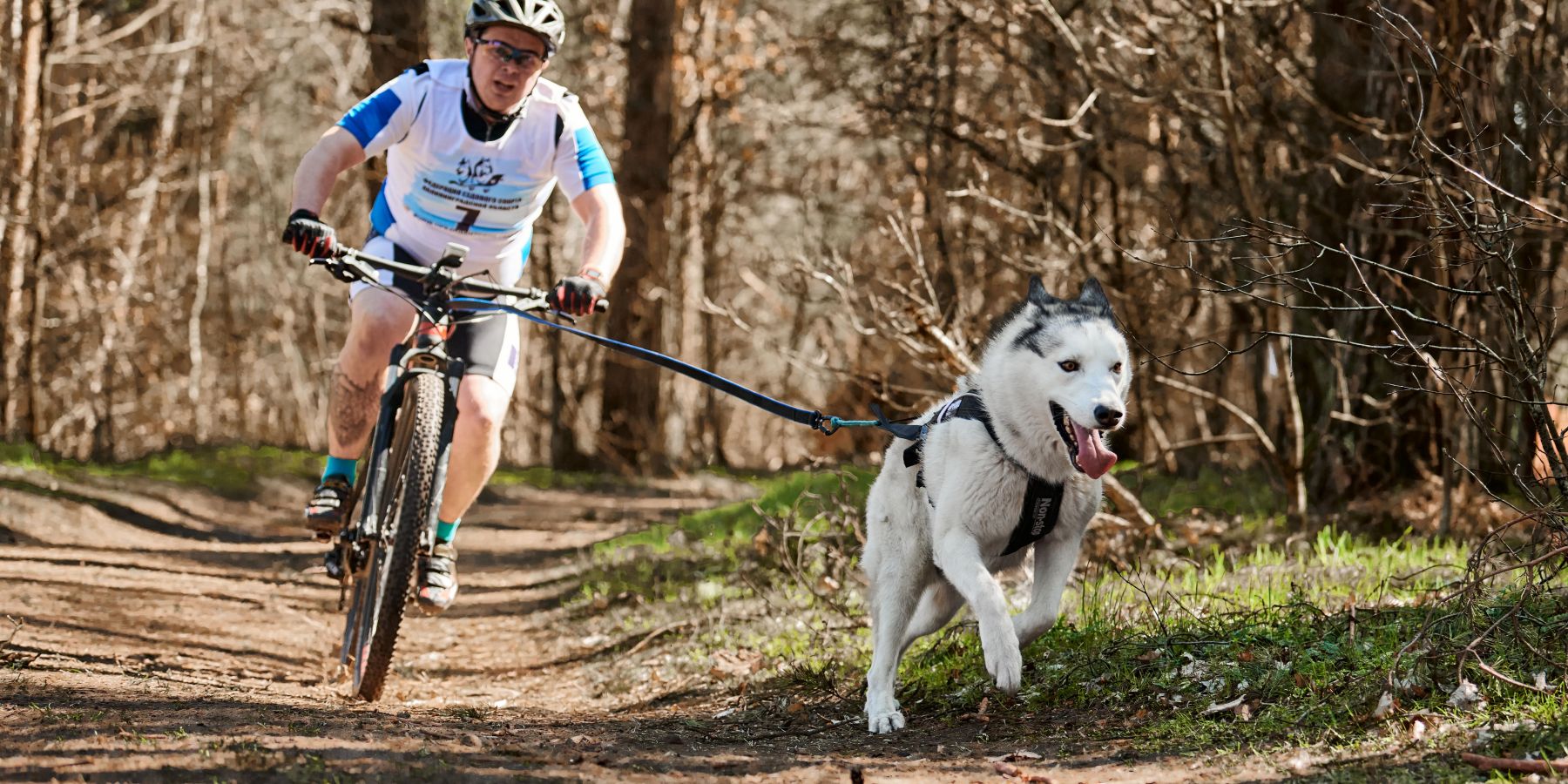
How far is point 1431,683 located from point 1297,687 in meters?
0.35

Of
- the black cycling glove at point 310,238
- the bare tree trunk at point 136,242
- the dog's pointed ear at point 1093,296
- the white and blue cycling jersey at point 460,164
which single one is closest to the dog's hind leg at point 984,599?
the dog's pointed ear at point 1093,296

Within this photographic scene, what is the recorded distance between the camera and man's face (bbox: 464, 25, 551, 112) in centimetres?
495

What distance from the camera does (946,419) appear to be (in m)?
4.46

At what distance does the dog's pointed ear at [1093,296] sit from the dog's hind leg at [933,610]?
106 centimetres

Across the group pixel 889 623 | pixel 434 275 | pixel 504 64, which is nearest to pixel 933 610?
pixel 889 623

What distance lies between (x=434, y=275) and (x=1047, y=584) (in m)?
2.38

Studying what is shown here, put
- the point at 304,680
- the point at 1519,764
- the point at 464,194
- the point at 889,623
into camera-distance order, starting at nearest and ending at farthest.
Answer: the point at 1519,764 < the point at 889,623 < the point at 464,194 < the point at 304,680

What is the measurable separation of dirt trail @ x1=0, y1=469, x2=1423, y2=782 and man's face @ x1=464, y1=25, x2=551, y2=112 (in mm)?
2279

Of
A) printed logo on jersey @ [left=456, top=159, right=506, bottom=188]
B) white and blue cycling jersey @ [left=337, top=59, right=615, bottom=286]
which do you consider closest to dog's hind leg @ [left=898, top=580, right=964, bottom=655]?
white and blue cycling jersey @ [left=337, top=59, right=615, bottom=286]

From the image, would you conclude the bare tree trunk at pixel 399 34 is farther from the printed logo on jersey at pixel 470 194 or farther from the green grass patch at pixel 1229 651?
the printed logo on jersey at pixel 470 194

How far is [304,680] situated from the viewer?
563 cm

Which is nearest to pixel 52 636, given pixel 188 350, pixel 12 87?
pixel 12 87

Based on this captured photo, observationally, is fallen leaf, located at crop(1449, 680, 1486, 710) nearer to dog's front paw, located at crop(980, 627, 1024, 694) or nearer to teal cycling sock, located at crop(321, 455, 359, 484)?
dog's front paw, located at crop(980, 627, 1024, 694)

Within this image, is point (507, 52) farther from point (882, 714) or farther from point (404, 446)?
point (882, 714)
